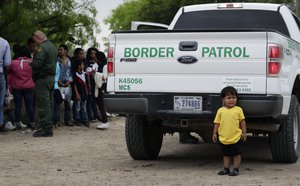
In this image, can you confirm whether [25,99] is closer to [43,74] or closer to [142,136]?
[43,74]

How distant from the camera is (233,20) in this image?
9398 millimetres

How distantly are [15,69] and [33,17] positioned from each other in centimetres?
291

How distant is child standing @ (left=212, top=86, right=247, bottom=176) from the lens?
714 cm

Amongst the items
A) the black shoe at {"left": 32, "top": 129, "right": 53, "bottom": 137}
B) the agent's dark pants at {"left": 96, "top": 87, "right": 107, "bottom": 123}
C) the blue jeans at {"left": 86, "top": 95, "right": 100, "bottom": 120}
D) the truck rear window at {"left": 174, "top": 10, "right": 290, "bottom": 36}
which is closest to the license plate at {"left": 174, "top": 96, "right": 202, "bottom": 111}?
the truck rear window at {"left": 174, "top": 10, "right": 290, "bottom": 36}

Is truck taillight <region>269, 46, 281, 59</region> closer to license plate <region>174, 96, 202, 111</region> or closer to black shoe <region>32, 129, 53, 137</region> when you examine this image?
license plate <region>174, 96, 202, 111</region>

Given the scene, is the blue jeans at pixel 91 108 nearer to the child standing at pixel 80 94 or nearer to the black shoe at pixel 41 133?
the child standing at pixel 80 94

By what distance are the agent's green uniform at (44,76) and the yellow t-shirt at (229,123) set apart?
15.5 feet

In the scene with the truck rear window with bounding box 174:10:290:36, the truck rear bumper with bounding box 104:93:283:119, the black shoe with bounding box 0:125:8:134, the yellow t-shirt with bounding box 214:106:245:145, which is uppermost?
the truck rear window with bounding box 174:10:290:36

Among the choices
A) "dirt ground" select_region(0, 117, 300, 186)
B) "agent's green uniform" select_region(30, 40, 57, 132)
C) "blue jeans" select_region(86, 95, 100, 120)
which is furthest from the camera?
"blue jeans" select_region(86, 95, 100, 120)

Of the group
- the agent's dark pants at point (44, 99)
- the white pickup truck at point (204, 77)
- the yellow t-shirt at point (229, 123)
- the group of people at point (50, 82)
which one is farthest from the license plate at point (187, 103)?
the agent's dark pants at point (44, 99)

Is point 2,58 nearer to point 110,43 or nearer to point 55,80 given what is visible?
point 55,80

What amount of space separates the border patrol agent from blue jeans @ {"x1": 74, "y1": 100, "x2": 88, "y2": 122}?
6.39 feet

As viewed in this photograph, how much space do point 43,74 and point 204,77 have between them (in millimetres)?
4593

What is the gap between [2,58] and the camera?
11305 millimetres
